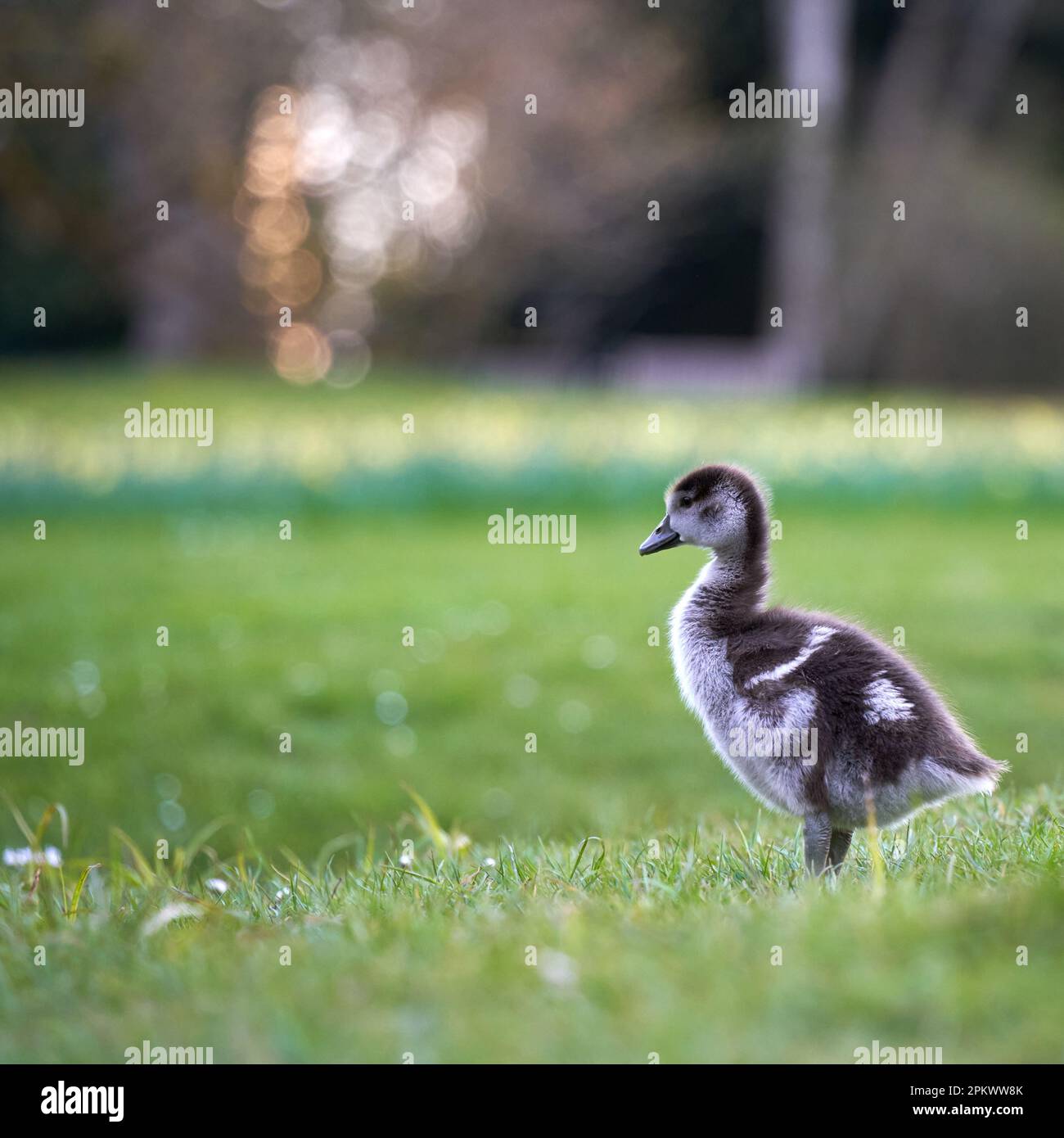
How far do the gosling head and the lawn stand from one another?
100 centimetres

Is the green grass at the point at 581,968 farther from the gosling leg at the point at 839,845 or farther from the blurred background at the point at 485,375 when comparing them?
the blurred background at the point at 485,375

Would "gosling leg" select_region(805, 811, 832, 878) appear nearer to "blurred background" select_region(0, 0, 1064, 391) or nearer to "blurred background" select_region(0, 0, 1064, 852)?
"blurred background" select_region(0, 0, 1064, 852)

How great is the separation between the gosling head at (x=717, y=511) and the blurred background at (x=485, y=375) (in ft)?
3.43

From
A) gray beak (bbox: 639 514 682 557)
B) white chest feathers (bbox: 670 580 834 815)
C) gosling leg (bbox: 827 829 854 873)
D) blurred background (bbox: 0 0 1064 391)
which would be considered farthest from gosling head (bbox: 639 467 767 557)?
blurred background (bbox: 0 0 1064 391)

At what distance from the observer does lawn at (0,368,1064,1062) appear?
291 cm

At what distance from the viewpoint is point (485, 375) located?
32.8 meters

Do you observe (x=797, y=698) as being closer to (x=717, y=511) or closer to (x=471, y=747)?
(x=717, y=511)

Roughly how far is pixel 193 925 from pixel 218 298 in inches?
1173

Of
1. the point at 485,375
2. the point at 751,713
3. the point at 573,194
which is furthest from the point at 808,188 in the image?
the point at 751,713

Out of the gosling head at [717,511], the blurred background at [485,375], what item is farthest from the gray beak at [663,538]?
the blurred background at [485,375]

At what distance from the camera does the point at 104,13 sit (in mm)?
17391

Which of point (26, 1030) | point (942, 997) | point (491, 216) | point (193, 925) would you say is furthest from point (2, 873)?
point (491, 216)

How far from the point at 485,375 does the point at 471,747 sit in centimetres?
2525

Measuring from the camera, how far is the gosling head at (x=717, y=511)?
175 inches
